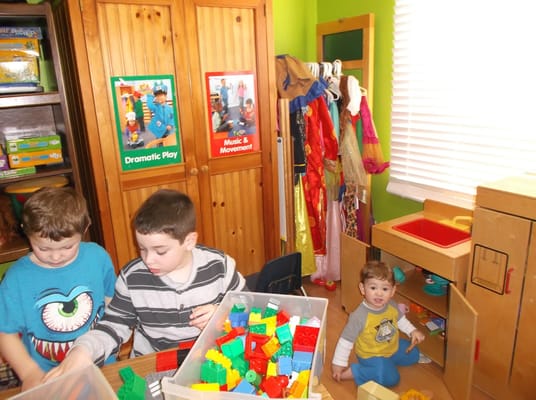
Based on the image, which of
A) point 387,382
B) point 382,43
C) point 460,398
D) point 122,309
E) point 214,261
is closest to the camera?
point 122,309

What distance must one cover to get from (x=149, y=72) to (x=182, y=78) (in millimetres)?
169

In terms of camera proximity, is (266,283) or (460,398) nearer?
(460,398)

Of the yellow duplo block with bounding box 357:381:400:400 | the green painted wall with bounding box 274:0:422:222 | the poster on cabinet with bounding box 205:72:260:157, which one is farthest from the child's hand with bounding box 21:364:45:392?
the green painted wall with bounding box 274:0:422:222

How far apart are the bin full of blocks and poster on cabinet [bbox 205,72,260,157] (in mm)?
1385

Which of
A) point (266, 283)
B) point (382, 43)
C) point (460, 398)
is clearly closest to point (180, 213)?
point (266, 283)

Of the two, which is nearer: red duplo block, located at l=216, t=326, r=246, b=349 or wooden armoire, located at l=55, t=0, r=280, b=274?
red duplo block, located at l=216, t=326, r=246, b=349

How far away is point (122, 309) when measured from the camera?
1.21 m

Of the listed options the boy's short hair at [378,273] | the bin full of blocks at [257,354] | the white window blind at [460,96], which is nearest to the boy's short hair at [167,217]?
the bin full of blocks at [257,354]

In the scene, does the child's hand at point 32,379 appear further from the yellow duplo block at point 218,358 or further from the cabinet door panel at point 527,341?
the cabinet door panel at point 527,341

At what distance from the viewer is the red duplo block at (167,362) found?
103cm

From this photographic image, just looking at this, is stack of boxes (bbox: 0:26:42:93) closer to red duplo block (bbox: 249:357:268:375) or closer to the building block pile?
the building block pile

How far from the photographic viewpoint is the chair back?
2074 millimetres

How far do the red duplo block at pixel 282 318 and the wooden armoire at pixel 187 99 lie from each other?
4.45 feet

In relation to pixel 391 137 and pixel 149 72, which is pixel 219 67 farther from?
pixel 391 137
